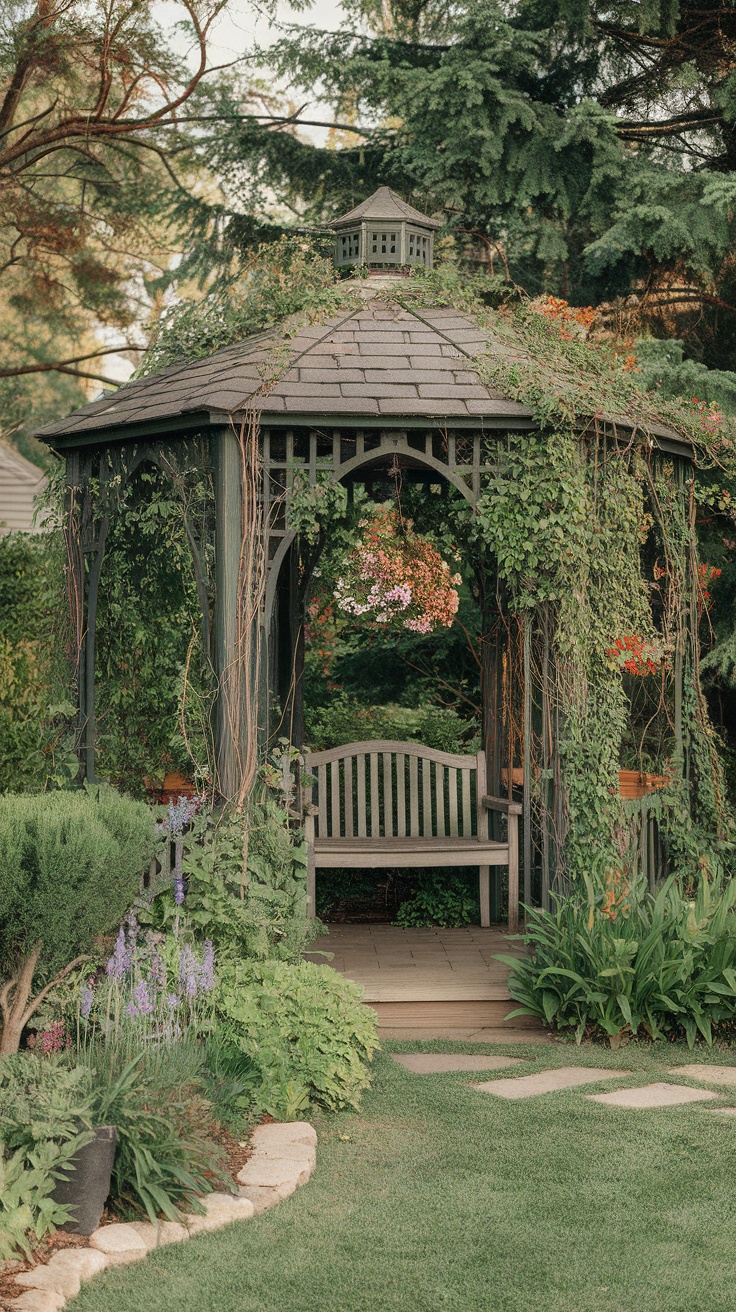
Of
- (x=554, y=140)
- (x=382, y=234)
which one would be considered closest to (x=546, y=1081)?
(x=382, y=234)

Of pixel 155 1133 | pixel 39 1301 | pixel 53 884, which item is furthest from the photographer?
pixel 53 884

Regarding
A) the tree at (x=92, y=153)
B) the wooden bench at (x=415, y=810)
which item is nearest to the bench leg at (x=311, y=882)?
the wooden bench at (x=415, y=810)

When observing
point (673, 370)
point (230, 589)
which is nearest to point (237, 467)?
point (230, 589)

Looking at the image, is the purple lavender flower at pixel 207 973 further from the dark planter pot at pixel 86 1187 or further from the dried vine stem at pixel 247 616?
the dried vine stem at pixel 247 616

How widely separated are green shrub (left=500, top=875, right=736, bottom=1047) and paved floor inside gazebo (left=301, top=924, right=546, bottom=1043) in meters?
0.23

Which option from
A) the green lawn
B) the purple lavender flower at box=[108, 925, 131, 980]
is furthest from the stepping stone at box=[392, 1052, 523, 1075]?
the purple lavender flower at box=[108, 925, 131, 980]

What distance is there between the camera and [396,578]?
8.44m

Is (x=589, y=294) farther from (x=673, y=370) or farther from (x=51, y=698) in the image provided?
(x=51, y=698)

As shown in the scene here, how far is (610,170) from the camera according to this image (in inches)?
419

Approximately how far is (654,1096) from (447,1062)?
92 cm

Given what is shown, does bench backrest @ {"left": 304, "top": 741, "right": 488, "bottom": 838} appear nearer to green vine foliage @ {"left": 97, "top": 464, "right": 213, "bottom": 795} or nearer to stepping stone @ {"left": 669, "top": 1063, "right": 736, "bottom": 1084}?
green vine foliage @ {"left": 97, "top": 464, "right": 213, "bottom": 795}

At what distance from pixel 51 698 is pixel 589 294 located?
22.2 ft

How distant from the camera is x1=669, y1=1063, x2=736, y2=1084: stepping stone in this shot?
5059 mm

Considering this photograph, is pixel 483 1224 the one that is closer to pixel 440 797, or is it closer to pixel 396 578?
pixel 440 797
